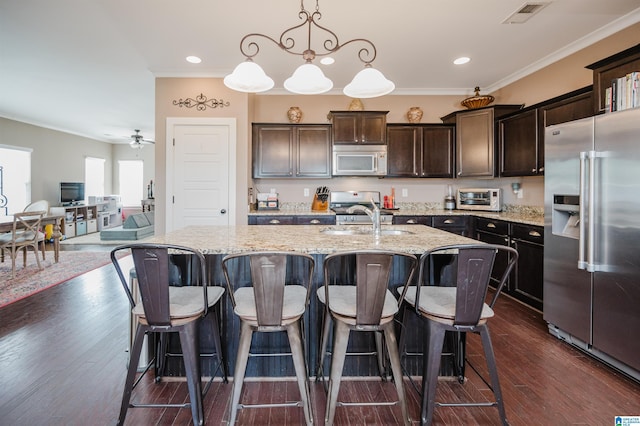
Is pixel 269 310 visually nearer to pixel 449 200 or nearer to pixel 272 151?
pixel 272 151

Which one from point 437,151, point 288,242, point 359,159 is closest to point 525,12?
point 437,151

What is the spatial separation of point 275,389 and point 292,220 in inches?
95.3

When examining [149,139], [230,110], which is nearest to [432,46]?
[230,110]

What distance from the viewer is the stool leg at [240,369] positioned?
57.5 inches

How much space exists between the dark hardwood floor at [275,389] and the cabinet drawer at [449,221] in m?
1.67

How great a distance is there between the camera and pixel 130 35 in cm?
311

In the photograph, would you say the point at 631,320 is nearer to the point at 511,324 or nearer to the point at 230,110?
the point at 511,324

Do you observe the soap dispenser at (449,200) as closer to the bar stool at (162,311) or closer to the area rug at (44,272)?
the bar stool at (162,311)

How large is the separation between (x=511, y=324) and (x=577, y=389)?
0.97 meters

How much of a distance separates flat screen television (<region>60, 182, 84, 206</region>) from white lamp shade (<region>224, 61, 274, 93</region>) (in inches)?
321

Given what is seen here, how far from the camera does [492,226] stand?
3.76 metres

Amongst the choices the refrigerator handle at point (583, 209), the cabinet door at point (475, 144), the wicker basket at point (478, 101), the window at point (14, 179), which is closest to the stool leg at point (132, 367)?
the refrigerator handle at point (583, 209)

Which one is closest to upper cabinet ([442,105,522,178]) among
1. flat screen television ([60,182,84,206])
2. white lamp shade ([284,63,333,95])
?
white lamp shade ([284,63,333,95])

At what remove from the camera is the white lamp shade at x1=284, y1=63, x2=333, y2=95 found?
2.01 m
